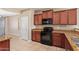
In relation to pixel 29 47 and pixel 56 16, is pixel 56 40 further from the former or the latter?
pixel 29 47

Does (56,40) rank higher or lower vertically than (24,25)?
lower

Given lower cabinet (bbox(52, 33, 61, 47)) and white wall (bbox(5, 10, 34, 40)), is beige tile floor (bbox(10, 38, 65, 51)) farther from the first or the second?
lower cabinet (bbox(52, 33, 61, 47))

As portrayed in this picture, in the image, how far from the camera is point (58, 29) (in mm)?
2160

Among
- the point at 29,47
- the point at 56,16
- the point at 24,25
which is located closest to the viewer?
the point at 29,47

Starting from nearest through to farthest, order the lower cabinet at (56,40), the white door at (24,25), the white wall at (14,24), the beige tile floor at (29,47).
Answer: the beige tile floor at (29,47), the white wall at (14,24), the white door at (24,25), the lower cabinet at (56,40)

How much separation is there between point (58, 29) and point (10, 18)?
114 centimetres

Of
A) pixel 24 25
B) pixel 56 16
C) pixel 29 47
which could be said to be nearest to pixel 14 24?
pixel 24 25

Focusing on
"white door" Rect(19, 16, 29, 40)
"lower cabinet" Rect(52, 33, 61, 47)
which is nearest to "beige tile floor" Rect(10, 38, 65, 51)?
"white door" Rect(19, 16, 29, 40)

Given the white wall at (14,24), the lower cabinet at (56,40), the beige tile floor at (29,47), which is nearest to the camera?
the beige tile floor at (29,47)

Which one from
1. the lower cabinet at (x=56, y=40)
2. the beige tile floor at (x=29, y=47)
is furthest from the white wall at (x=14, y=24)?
the lower cabinet at (x=56, y=40)

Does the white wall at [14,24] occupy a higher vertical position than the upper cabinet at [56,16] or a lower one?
lower

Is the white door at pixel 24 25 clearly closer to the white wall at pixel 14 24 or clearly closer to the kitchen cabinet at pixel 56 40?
the white wall at pixel 14 24
